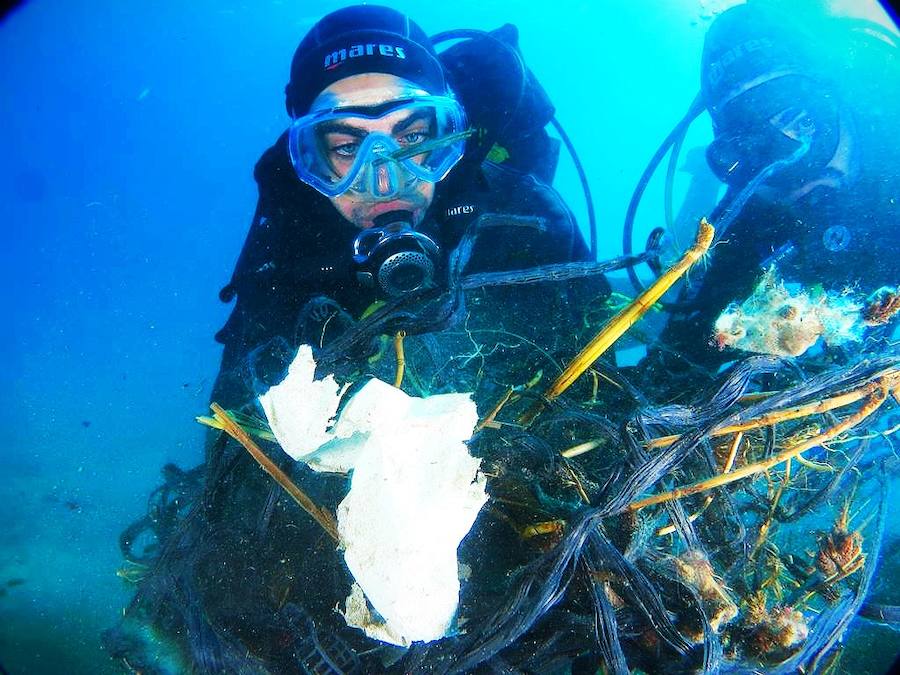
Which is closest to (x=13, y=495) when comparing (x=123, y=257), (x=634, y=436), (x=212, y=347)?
(x=212, y=347)

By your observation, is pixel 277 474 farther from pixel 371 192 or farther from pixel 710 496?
pixel 371 192

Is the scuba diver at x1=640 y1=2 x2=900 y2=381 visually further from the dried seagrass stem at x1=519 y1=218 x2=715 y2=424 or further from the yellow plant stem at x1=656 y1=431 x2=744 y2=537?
the dried seagrass stem at x1=519 y1=218 x2=715 y2=424

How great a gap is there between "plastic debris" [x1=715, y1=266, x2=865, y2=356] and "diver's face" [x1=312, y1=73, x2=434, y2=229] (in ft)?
7.82

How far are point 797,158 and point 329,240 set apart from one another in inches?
141

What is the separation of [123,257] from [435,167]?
51.0 metres

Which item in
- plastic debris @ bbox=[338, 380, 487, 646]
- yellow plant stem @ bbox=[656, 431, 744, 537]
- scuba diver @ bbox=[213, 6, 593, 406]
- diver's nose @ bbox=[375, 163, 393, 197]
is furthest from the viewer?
diver's nose @ bbox=[375, 163, 393, 197]

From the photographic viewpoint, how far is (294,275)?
123 inches

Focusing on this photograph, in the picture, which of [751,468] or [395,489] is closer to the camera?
[395,489]

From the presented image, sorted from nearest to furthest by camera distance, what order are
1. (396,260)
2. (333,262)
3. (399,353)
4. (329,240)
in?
(399,353) → (396,260) → (333,262) → (329,240)

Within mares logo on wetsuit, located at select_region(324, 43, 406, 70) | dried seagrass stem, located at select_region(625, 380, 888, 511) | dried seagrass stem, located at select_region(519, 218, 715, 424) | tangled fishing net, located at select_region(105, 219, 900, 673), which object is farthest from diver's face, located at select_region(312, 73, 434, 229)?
dried seagrass stem, located at select_region(625, 380, 888, 511)

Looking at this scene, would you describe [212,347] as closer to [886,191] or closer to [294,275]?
[294,275]

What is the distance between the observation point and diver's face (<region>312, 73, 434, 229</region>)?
10.6ft

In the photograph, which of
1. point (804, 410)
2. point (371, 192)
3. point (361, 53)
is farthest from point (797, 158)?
Result: point (361, 53)

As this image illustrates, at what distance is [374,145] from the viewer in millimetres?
3246
